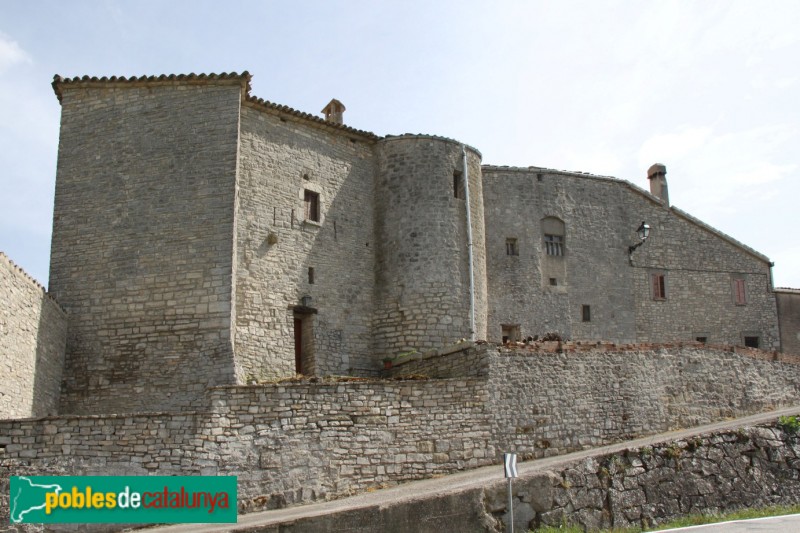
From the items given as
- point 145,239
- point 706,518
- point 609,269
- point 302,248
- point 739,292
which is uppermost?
point 609,269

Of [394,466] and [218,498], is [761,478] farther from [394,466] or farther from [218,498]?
[218,498]

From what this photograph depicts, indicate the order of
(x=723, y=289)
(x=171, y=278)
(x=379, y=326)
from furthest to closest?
(x=723, y=289), (x=379, y=326), (x=171, y=278)

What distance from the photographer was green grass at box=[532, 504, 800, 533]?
14.6 metres

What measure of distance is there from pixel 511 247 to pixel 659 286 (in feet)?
19.1

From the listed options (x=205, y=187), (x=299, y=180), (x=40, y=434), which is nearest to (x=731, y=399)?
(x=299, y=180)

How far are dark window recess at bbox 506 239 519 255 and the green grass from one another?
11843 millimetres

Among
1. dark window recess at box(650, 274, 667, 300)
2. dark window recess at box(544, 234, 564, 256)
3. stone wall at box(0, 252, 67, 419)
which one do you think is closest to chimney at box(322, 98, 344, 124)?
dark window recess at box(544, 234, 564, 256)

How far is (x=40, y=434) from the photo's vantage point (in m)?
14.4

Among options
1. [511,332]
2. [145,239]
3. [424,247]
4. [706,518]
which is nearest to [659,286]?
[511,332]

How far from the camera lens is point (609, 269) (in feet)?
92.4

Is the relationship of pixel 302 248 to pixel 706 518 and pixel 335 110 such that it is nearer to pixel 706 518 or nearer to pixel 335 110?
pixel 335 110

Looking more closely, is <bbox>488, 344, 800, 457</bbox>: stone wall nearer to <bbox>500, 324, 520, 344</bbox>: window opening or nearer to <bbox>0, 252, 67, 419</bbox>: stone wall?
<bbox>500, 324, 520, 344</bbox>: window opening

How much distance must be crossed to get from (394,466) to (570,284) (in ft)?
41.0

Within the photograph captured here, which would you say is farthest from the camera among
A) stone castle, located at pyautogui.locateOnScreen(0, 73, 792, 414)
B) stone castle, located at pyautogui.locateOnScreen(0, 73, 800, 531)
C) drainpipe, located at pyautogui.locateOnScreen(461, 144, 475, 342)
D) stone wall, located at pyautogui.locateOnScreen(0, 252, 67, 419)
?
drainpipe, located at pyautogui.locateOnScreen(461, 144, 475, 342)
